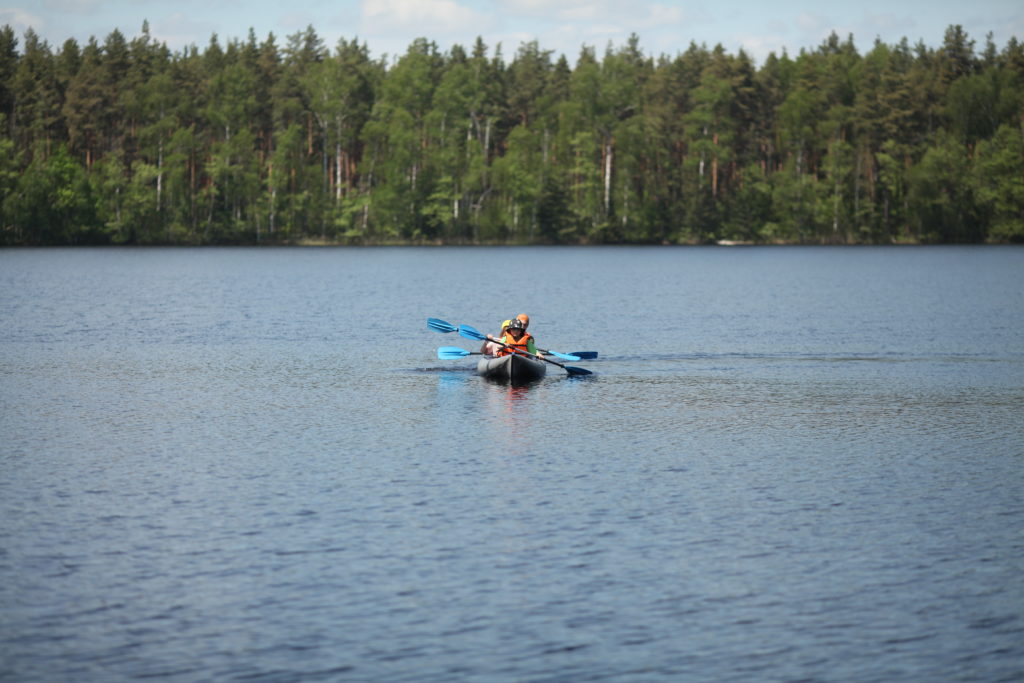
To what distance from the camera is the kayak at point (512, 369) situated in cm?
3556

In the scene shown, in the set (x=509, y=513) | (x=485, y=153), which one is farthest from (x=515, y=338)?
(x=485, y=153)

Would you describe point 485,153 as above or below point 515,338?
above

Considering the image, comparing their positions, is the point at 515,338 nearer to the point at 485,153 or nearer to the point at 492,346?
the point at 492,346

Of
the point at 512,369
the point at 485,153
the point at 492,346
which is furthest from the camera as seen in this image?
the point at 485,153

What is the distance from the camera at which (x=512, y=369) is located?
1401 inches

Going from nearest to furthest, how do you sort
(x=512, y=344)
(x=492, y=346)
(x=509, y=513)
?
(x=509, y=513), (x=512, y=344), (x=492, y=346)

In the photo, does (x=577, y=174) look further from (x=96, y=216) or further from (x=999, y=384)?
(x=999, y=384)

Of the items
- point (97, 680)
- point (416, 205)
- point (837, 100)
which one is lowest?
point (97, 680)

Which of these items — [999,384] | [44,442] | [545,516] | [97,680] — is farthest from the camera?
[999,384]

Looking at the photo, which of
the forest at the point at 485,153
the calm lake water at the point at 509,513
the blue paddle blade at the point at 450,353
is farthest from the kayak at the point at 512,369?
the forest at the point at 485,153

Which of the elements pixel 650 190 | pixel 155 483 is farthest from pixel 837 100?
pixel 155 483

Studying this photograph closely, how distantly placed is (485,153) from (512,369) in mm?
119956

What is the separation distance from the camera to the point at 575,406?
3134 centimetres

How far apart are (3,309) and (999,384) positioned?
46275 mm
